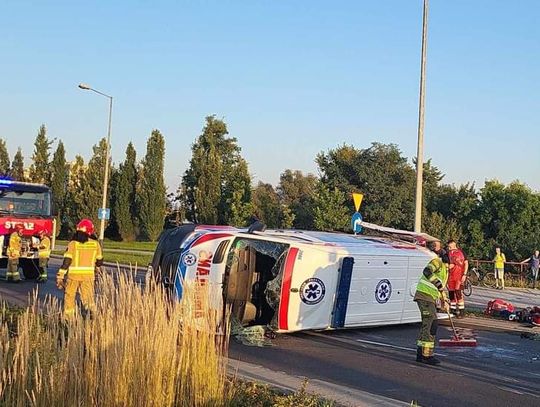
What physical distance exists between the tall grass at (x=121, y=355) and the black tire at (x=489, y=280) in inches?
876

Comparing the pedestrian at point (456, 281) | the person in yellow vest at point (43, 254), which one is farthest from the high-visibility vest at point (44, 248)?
the pedestrian at point (456, 281)

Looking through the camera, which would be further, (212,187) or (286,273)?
(212,187)

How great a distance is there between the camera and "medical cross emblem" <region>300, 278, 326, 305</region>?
37.8ft

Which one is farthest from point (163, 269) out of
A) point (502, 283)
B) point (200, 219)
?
point (200, 219)

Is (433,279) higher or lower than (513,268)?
higher

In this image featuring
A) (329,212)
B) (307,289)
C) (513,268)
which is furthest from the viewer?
(329,212)

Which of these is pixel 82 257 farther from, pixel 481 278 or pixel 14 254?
pixel 481 278

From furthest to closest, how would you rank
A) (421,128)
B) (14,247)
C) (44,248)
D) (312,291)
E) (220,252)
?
(44,248) < (14,247) < (421,128) < (312,291) < (220,252)

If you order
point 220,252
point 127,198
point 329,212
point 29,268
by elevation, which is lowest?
point 29,268

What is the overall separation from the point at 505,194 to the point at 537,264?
56.3 feet

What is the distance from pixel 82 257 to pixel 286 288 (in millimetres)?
3264

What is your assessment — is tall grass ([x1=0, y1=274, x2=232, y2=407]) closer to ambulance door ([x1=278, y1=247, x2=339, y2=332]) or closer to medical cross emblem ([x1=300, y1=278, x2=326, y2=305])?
ambulance door ([x1=278, y1=247, x2=339, y2=332])

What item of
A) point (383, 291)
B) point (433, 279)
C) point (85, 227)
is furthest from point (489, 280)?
point (85, 227)

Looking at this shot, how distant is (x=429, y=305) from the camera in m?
10.2
